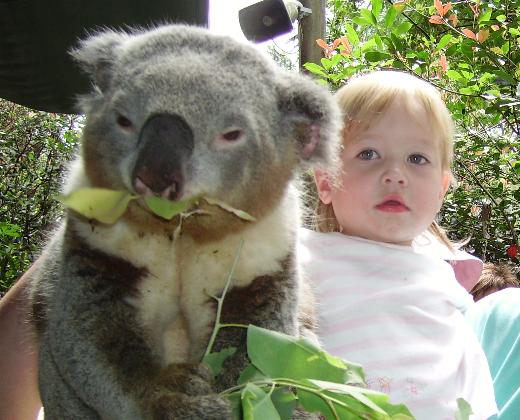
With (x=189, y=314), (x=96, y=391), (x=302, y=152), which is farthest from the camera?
(x=302, y=152)

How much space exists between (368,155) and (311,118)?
0.65 m

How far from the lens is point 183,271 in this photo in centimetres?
169

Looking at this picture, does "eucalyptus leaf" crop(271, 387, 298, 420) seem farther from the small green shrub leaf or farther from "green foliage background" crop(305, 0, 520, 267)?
"green foliage background" crop(305, 0, 520, 267)

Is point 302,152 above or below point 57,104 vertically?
above

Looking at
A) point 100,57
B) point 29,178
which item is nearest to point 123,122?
point 100,57

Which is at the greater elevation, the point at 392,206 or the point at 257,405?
the point at 257,405

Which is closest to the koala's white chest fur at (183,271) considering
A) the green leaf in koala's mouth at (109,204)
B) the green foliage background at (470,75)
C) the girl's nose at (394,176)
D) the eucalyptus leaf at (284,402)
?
the green leaf in koala's mouth at (109,204)

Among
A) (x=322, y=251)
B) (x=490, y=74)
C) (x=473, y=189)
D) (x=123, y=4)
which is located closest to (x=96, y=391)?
(x=322, y=251)

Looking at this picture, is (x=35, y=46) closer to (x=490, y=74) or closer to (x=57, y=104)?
(x=57, y=104)

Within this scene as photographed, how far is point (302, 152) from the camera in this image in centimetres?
185

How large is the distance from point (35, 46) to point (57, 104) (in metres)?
0.38

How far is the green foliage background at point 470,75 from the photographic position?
12.9 feet

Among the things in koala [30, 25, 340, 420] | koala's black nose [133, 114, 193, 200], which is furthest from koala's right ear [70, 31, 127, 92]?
koala's black nose [133, 114, 193, 200]

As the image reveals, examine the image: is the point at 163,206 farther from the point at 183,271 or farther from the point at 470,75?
the point at 470,75
